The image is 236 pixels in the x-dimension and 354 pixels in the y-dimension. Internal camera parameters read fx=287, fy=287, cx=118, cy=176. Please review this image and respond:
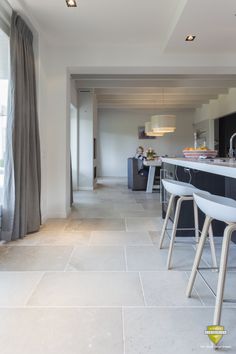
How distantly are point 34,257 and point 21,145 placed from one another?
128 cm

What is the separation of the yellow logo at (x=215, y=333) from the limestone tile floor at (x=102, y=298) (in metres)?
0.03

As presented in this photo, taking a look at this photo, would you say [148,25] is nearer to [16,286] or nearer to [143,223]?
[143,223]

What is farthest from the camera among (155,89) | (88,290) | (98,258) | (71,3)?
(155,89)

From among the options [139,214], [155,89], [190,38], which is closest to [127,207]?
[139,214]

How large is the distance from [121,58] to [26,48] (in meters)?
1.50

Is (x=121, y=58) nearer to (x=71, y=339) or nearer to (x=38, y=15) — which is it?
(x=38, y=15)

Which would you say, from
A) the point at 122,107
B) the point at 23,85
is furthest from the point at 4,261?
the point at 122,107

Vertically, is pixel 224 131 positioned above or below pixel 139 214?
above

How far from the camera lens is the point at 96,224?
161 inches

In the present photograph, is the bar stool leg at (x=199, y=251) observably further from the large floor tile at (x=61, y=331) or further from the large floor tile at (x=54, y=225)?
the large floor tile at (x=54, y=225)

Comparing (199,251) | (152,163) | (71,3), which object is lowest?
(199,251)

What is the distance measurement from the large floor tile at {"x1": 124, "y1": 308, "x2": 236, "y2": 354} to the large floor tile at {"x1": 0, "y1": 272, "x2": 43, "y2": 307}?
0.72 metres

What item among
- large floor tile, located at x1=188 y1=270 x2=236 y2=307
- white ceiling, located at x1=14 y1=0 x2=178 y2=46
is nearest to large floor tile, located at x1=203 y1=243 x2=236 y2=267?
large floor tile, located at x1=188 y1=270 x2=236 y2=307

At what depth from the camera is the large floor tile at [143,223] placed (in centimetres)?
388
